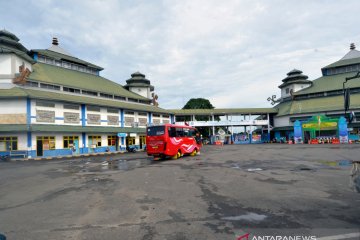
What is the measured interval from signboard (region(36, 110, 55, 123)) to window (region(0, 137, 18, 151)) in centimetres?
345

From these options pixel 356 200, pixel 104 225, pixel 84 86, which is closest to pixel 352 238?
pixel 356 200

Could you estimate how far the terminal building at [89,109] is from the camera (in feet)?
86.2

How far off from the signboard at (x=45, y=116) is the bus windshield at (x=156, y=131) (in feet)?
53.4

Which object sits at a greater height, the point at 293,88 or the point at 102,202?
the point at 293,88

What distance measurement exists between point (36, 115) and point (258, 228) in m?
30.1

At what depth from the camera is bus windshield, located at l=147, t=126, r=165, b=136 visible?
770 inches

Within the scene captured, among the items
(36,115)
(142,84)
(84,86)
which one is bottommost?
(36,115)

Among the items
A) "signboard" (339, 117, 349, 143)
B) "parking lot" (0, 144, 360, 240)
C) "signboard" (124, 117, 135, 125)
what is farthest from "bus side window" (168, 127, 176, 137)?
"signboard" (339, 117, 349, 143)

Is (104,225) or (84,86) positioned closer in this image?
(104,225)

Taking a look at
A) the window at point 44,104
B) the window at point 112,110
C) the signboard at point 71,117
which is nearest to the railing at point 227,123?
the window at point 112,110

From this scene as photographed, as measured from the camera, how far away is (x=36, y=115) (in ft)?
88.7

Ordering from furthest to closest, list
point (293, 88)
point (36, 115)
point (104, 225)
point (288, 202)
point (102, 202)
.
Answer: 1. point (293, 88)
2. point (36, 115)
3. point (102, 202)
4. point (288, 202)
5. point (104, 225)

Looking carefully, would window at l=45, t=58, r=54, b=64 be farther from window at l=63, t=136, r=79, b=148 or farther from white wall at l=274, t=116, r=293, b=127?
white wall at l=274, t=116, r=293, b=127

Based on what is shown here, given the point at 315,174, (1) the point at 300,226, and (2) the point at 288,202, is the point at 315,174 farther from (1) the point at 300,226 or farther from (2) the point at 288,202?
(1) the point at 300,226
